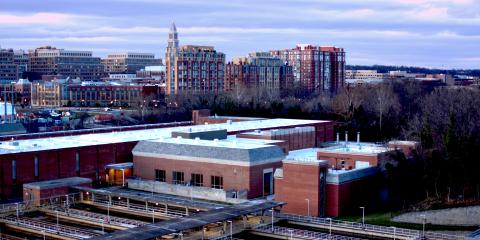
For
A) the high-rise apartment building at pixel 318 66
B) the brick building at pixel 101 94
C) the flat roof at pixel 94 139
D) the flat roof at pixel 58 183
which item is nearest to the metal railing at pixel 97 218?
the flat roof at pixel 58 183

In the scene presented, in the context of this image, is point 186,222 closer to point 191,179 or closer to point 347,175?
point 347,175

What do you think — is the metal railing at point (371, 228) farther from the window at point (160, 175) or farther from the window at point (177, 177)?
the window at point (160, 175)

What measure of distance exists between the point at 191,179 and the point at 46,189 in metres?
10.1

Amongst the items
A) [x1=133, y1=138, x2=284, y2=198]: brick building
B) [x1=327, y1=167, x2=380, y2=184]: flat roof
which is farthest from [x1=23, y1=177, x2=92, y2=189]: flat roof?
[x1=327, y1=167, x2=380, y2=184]: flat roof

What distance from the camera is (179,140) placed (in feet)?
155

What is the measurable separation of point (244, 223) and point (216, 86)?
102922mm

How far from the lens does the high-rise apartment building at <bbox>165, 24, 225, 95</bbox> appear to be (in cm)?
12800

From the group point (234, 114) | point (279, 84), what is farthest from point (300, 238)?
point (279, 84)

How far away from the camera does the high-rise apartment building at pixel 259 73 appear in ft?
461

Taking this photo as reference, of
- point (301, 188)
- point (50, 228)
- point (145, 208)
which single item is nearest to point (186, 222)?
point (50, 228)

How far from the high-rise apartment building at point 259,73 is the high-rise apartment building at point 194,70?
167 inches

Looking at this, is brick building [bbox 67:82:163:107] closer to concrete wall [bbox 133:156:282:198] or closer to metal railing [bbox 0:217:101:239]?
concrete wall [bbox 133:156:282:198]

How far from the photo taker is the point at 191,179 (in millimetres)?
44312

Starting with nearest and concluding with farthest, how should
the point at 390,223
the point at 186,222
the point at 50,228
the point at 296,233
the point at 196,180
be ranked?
the point at 186,222
the point at 296,233
the point at 50,228
the point at 390,223
the point at 196,180
